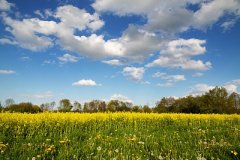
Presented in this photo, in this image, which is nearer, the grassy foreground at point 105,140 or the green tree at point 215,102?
the grassy foreground at point 105,140

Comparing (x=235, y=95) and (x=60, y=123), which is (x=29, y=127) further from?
(x=235, y=95)

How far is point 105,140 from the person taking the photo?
10602 mm

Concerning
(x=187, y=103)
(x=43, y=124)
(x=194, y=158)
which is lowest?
(x=194, y=158)

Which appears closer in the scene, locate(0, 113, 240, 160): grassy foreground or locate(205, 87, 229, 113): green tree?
locate(0, 113, 240, 160): grassy foreground

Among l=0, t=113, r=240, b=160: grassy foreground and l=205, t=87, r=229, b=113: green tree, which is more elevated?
l=205, t=87, r=229, b=113: green tree

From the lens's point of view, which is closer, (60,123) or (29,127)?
(29,127)

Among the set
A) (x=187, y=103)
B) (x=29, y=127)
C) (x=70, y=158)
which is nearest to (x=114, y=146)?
(x=70, y=158)

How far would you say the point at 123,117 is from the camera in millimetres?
20469

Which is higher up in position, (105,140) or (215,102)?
(215,102)

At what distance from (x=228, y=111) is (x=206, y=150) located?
55554 mm

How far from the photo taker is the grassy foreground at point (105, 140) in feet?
26.9

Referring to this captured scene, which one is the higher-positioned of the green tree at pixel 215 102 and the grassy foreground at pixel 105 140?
the green tree at pixel 215 102

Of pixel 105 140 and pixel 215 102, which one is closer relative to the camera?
pixel 105 140

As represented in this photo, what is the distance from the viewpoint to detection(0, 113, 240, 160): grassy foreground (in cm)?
820
